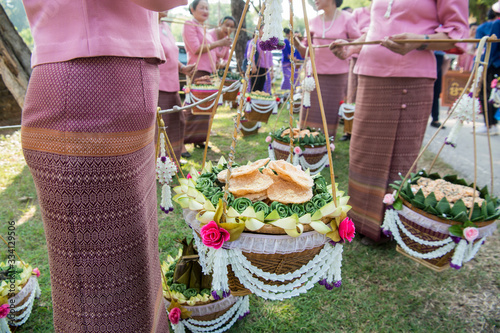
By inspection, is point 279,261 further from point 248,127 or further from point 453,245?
point 248,127

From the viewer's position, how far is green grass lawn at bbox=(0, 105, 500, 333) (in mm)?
1842

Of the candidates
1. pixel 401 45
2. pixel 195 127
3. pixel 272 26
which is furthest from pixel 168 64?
pixel 272 26

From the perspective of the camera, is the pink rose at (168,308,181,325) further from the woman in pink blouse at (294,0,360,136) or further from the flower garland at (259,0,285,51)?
the woman in pink blouse at (294,0,360,136)

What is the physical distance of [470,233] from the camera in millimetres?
1525

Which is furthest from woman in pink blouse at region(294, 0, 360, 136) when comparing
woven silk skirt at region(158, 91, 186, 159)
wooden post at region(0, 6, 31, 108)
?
wooden post at region(0, 6, 31, 108)

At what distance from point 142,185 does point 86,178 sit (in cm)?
22

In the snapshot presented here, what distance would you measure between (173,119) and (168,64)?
66 cm

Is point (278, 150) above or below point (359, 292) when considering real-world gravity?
above

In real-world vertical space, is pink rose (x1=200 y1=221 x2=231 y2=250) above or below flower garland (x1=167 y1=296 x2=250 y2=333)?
above

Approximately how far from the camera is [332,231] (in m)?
1.08

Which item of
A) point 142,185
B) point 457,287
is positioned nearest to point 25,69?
point 142,185

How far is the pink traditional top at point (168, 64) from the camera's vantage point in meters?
3.03

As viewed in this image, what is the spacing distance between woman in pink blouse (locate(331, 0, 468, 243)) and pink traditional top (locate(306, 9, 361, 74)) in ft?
5.28

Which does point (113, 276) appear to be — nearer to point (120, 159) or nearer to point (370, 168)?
point (120, 159)
